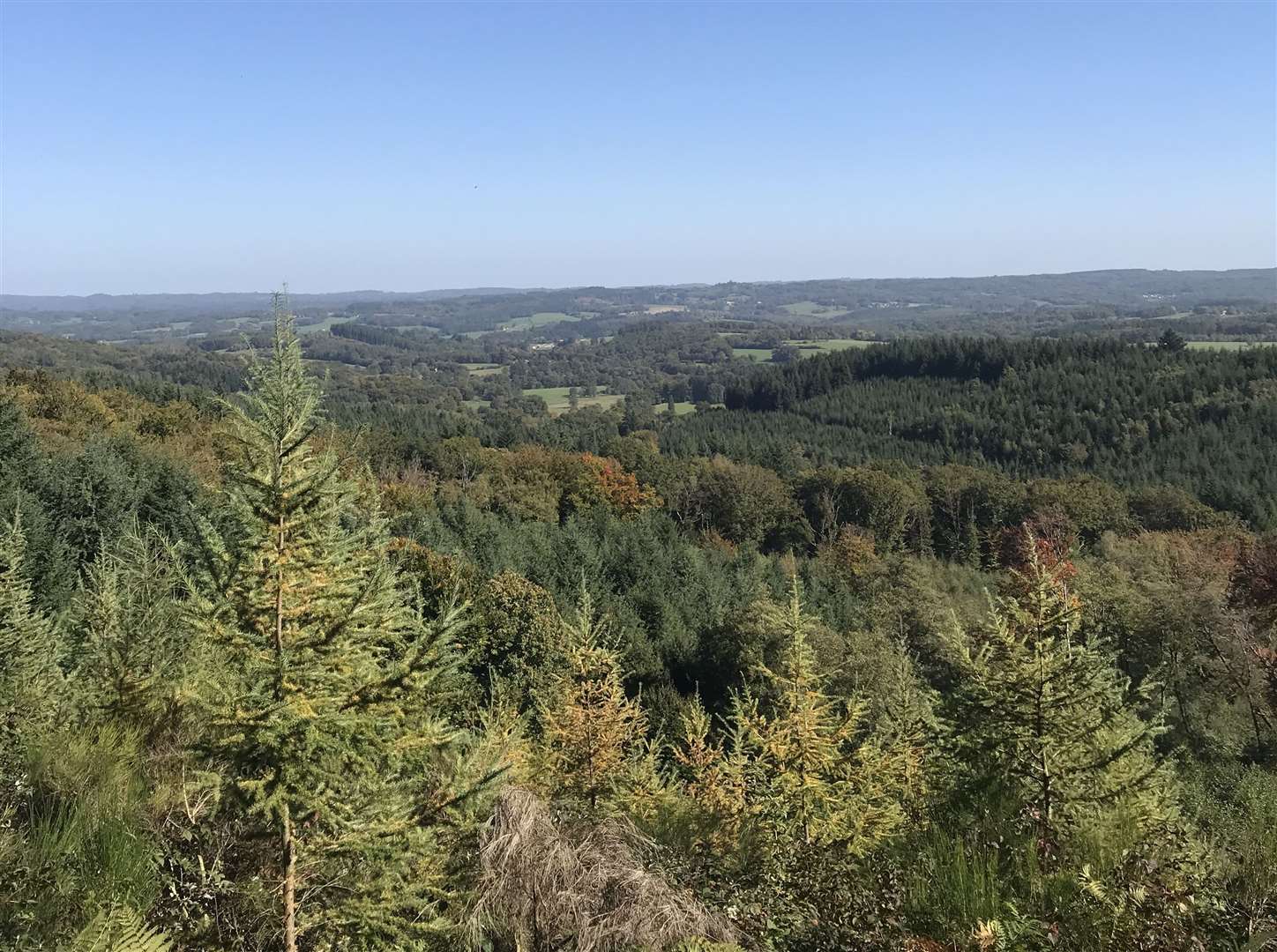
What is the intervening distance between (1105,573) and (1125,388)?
7529cm

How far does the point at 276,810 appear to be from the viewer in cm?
564

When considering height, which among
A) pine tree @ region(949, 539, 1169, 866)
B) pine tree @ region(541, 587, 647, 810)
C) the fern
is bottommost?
pine tree @ region(541, 587, 647, 810)

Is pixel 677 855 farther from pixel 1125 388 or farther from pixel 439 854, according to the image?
pixel 1125 388

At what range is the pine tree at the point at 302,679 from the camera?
17.9 feet

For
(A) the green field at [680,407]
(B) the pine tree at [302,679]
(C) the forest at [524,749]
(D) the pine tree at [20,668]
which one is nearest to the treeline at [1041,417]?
(A) the green field at [680,407]

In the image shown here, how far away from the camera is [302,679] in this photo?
216 inches

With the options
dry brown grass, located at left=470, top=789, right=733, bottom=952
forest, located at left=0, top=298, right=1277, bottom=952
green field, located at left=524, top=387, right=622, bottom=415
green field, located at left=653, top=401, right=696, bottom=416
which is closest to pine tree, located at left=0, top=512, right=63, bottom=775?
forest, located at left=0, top=298, right=1277, bottom=952

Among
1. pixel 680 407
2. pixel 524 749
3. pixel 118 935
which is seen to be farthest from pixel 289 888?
pixel 680 407

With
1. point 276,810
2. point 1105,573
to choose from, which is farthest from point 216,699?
point 1105,573

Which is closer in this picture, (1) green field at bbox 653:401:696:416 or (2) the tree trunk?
(2) the tree trunk

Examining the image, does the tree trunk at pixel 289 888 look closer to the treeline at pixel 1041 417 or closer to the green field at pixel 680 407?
the treeline at pixel 1041 417

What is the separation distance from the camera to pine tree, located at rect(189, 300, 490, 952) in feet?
17.9

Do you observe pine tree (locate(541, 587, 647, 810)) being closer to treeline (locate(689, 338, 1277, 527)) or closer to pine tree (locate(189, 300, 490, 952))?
pine tree (locate(189, 300, 490, 952))

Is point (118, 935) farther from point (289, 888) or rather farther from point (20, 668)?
point (20, 668)
